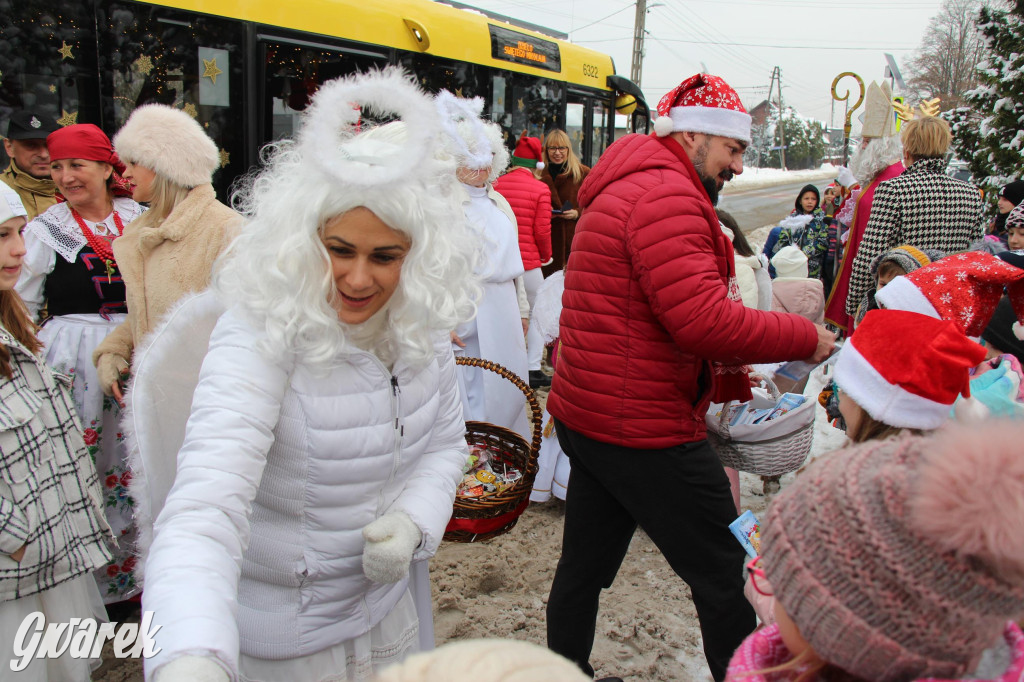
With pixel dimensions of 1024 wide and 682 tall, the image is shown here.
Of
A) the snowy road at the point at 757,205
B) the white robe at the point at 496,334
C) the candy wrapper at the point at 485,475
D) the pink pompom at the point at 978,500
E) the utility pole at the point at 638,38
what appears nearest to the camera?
the pink pompom at the point at 978,500

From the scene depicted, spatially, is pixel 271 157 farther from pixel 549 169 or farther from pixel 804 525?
pixel 549 169

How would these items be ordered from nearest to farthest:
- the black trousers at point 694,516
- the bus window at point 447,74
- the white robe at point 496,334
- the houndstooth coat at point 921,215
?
the black trousers at point 694,516 < the houndstooth coat at point 921,215 < the white robe at point 496,334 < the bus window at point 447,74

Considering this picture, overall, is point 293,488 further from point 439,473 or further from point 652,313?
point 652,313

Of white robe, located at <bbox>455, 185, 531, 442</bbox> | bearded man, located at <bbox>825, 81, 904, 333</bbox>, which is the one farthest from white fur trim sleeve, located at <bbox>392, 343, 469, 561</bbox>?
bearded man, located at <bbox>825, 81, 904, 333</bbox>

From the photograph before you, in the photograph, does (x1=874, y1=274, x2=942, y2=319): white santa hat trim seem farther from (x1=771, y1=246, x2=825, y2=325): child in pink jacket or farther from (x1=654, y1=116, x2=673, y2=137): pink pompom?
(x1=771, y1=246, x2=825, y2=325): child in pink jacket

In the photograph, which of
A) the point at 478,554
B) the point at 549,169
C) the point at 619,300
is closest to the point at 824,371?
the point at 549,169

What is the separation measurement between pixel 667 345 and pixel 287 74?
5.01 metres

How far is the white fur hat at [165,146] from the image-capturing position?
2.91 m

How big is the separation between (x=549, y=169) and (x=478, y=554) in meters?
5.11

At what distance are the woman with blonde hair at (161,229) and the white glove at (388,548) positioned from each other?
5.78 feet

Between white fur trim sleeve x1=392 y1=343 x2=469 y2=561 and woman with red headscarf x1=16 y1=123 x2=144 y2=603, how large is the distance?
6.58ft

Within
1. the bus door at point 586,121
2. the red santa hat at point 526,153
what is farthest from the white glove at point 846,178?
the red santa hat at point 526,153

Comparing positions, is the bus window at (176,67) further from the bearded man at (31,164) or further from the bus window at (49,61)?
the bearded man at (31,164)

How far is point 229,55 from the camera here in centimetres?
554
